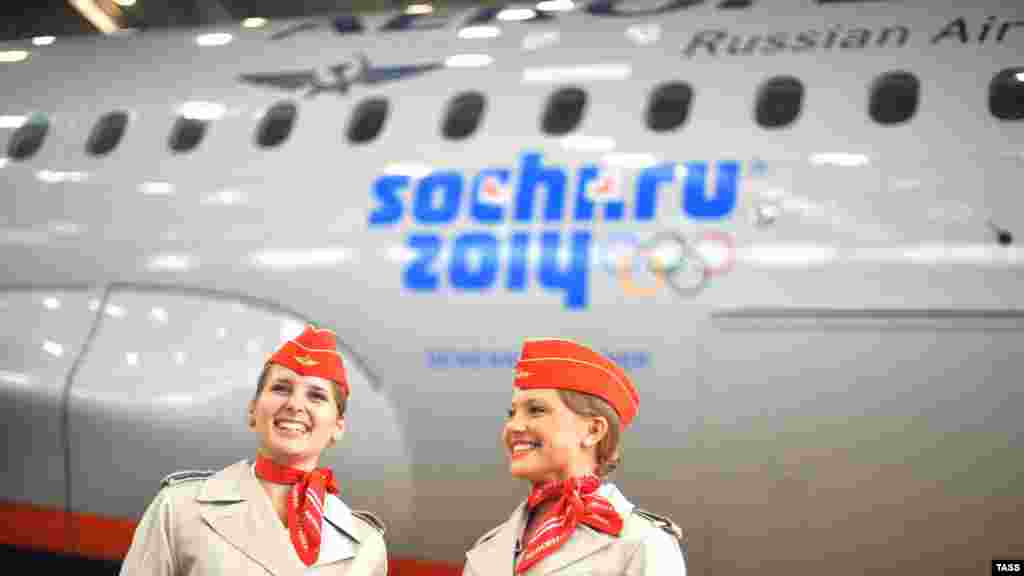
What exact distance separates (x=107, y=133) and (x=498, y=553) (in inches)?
183

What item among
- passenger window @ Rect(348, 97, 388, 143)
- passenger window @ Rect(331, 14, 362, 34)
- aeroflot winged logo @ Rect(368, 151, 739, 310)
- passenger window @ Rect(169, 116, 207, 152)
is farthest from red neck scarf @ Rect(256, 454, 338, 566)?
passenger window @ Rect(331, 14, 362, 34)

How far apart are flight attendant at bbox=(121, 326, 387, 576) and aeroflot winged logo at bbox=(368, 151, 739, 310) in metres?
2.42

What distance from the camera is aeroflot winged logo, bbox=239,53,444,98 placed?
5977mm

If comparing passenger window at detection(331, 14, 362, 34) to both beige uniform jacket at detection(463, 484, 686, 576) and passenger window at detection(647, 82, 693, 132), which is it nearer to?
passenger window at detection(647, 82, 693, 132)

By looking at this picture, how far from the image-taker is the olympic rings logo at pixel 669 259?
497cm

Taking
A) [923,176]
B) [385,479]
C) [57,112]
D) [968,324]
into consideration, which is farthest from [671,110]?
[57,112]

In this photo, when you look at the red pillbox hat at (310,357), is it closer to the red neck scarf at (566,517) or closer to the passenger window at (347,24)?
the red neck scarf at (566,517)

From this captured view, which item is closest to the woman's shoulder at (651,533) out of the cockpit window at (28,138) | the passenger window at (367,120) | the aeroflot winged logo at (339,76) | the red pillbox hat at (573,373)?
the red pillbox hat at (573,373)

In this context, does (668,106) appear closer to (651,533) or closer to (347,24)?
(347,24)

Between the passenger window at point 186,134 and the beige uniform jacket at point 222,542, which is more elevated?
the passenger window at point 186,134

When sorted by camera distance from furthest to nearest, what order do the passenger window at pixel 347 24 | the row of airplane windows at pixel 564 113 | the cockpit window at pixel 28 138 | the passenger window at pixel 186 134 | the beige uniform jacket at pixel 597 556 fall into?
the cockpit window at pixel 28 138
the passenger window at pixel 347 24
the passenger window at pixel 186 134
the row of airplane windows at pixel 564 113
the beige uniform jacket at pixel 597 556

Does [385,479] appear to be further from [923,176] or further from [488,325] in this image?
[923,176]

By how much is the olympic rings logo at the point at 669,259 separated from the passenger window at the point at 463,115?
98cm

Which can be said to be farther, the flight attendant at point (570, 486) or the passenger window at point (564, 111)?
the passenger window at point (564, 111)
